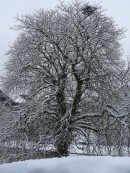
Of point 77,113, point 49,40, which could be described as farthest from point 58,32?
point 77,113

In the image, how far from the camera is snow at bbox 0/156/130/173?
2.17 m

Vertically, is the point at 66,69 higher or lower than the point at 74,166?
higher

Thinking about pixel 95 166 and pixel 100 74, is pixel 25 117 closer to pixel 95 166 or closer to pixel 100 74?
pixel 100 74

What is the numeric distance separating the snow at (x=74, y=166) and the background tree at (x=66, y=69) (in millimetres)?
13871

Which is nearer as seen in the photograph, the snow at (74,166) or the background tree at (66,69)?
the snow at (74,166)

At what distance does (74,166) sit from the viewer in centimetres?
225

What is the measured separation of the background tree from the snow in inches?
546

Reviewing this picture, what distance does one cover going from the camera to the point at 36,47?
56.7 ft

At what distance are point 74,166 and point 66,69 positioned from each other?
15.4 metres

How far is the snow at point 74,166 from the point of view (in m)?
2.17

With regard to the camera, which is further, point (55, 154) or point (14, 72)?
point (14, 72)

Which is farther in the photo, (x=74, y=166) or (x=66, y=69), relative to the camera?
(x=66, y=69)

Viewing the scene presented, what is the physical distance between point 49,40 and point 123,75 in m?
3.82

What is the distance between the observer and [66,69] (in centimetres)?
1759
